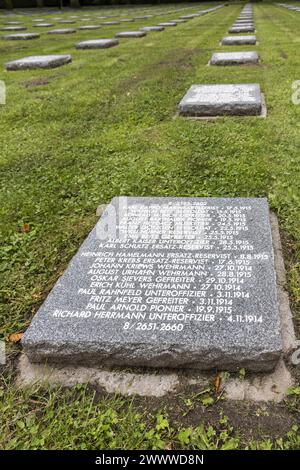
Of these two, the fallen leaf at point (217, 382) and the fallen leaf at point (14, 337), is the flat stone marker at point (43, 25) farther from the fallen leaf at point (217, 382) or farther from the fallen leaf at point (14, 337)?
the fallen leaf at point (217, 382)

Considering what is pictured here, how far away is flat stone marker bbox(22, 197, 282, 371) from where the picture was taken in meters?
2.20

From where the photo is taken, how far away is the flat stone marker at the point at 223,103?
569 cm

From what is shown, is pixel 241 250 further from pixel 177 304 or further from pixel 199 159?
pixel 199 159

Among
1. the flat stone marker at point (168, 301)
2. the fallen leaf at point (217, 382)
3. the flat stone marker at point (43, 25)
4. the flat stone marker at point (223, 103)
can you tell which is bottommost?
the fallen leaf at point (217, 382)

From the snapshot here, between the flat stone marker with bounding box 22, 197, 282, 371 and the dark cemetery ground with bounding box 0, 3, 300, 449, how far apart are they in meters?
0.20

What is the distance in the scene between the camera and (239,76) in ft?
24.8

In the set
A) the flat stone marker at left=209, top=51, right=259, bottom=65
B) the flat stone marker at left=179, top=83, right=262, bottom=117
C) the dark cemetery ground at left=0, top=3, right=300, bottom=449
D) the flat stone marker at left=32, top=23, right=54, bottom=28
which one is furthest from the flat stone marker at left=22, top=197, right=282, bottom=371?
the flat stone marker at left=32, top=23, right=54, bottom=28

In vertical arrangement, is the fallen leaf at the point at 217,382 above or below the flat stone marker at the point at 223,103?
below

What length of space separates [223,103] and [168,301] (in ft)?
13.1

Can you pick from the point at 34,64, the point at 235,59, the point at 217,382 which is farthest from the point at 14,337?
the point at 34,64

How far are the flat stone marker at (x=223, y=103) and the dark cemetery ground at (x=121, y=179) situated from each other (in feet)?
0.71

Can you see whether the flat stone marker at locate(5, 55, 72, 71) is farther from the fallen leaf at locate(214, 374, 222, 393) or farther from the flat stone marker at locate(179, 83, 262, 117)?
the fallen leaf at locate(214, 374, 222, 393)

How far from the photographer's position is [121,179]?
4348 mm

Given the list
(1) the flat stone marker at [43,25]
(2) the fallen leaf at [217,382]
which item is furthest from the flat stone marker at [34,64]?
(1) the flat stone marker at [43,25]
